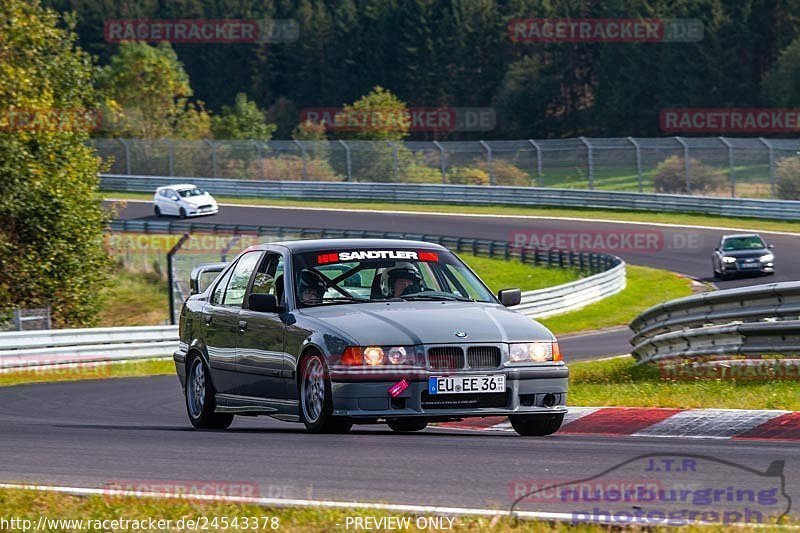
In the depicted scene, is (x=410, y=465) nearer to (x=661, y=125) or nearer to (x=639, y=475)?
(x=639, y=475)

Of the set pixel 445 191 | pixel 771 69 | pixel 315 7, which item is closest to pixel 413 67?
pixel 315 7

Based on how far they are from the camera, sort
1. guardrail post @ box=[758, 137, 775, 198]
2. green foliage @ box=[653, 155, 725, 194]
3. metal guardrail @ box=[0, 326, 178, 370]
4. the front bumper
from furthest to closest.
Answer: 1. green foliage @ box=[653, 155, 725, 194]
2. guardrail post @ box=[758, 137, 775, 198]
3. metal guardrail @ box=[0, 326, 178, 370]
4. the front bumper

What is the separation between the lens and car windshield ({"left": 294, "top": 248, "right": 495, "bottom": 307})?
1020 centimetres

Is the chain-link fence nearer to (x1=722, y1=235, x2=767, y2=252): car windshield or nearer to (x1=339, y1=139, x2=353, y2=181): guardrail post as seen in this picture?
(x1=339, y1=139, x2=353, y2=181): guardrail post

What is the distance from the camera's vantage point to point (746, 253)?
37000 millimetres

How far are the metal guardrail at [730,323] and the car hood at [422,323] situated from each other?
391 cm

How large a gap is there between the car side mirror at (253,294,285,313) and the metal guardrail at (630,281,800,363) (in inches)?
199

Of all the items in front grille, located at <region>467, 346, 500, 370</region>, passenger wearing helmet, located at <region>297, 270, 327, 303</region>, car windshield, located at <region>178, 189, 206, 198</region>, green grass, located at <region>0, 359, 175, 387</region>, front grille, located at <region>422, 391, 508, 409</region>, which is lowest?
green grass, located at <region>0, 359, 175, 387</region>

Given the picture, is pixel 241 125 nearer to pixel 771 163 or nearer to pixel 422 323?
pixel 771 163

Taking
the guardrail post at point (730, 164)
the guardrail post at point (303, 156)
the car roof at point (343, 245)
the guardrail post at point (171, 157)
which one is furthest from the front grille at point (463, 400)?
the guardrail post at point (171, 157)

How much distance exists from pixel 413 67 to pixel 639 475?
349 ft

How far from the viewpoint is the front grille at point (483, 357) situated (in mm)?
9156

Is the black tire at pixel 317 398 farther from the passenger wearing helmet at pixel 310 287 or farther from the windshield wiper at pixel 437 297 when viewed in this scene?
the windshield wiper at pixel 437 297

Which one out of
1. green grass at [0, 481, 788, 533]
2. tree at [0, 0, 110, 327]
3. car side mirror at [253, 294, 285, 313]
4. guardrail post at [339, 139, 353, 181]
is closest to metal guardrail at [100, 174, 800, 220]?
guardrail post at [339, 139, 353, 181]
